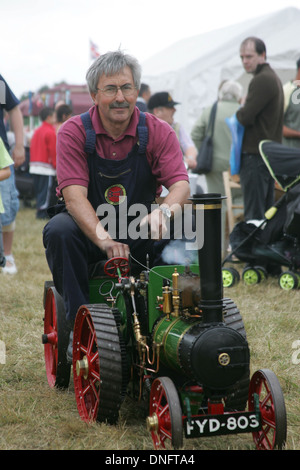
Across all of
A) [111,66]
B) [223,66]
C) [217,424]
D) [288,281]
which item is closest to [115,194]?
[111,66]

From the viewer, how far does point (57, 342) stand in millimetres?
3305

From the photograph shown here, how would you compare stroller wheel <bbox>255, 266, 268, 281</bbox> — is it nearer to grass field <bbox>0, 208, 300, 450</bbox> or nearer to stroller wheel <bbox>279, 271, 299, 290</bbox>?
grass field <bbox>0, 208, 300, 450</bbox>

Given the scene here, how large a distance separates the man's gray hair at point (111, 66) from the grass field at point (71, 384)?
153 centimetres

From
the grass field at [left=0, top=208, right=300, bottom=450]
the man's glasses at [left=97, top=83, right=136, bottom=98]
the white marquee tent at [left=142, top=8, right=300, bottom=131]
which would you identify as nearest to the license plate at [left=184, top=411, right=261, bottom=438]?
the grass field at [left=0, top=208, right=300, bottom=450]

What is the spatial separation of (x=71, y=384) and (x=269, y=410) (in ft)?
4.36

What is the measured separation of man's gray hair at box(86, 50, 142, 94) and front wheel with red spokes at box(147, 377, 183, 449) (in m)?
1.50

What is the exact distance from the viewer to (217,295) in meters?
2.36

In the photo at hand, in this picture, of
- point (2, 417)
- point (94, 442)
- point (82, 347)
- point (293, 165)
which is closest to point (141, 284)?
point (82, 347)

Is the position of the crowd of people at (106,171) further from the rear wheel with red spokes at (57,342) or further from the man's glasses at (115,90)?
the rear wheel with red spokes at (57,342)

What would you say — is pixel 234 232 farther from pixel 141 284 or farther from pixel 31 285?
pixel 141 284

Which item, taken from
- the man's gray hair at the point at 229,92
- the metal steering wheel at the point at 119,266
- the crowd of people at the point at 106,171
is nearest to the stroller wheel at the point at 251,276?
the man's gray hair at the point at 229,92

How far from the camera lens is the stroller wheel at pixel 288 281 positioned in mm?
5703

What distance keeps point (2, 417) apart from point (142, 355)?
0.73 meters

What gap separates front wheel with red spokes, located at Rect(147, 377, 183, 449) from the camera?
2.26 metres
